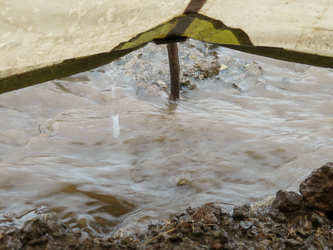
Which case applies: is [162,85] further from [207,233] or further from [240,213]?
[207,233]

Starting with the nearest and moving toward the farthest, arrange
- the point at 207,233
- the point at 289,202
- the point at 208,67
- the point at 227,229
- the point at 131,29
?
the point at 131,29 < the point at 207,233 < the point at 227,229 < the point at 289,202 < the point at 208,67

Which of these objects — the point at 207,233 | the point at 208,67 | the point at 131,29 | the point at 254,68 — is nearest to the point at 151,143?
the point at 207,233

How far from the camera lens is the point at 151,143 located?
12.1ft

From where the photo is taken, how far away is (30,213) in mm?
2422

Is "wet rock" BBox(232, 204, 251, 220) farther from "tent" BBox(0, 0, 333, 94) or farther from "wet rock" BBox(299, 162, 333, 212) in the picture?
"tent" BBox(0, 0, 333, 94)

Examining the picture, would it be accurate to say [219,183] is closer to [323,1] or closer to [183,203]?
[183,203]

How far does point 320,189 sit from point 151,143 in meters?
1.67

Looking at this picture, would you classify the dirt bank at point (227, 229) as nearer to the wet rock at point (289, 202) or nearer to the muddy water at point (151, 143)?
the wet rock at point (289, 202)

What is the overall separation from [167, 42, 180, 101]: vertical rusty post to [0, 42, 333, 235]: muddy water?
0.13 metres

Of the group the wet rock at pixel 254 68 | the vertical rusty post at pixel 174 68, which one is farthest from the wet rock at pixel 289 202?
the wet rock at pixel 254 68

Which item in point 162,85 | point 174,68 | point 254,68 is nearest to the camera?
point 174,68

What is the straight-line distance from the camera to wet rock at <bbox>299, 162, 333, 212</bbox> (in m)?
2.33

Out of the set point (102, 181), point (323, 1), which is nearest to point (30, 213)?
point (102, 181)

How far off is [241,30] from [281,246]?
1100 millimetres
